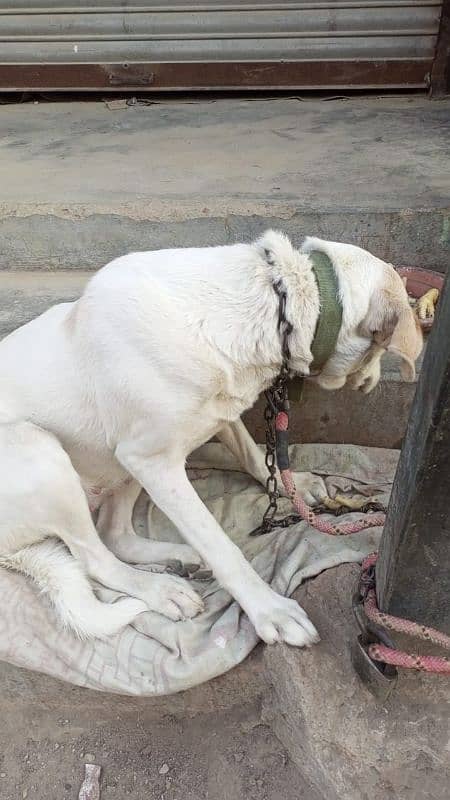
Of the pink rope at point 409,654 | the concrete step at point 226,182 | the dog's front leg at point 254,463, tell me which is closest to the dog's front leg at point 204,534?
the pink rope at point 409,654

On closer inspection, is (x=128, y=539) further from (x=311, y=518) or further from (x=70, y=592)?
(x=311, y=518)

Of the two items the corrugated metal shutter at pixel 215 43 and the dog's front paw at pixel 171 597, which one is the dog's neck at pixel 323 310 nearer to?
the dog's front paw at pixel 171 597

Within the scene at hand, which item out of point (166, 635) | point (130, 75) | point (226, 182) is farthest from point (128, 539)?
point (130, 75)

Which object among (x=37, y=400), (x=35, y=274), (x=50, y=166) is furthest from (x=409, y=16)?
(x=37, y=400)

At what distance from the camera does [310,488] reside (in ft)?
8.67

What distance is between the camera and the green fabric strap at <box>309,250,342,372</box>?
1.84 meters

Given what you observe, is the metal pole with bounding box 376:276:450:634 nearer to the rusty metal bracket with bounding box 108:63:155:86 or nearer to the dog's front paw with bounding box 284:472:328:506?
the dog's front paw with bounding box 284:472:328:506

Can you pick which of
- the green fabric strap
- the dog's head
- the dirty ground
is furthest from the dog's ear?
the dirty ground

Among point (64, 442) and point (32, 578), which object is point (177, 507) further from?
point (32, 578)

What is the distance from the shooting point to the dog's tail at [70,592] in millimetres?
2072

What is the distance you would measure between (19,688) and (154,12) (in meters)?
5.07

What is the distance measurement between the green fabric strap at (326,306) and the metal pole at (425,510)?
0.49 meters

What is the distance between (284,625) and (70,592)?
2.56 ft

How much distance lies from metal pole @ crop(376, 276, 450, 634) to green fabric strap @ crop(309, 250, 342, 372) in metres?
0.49
